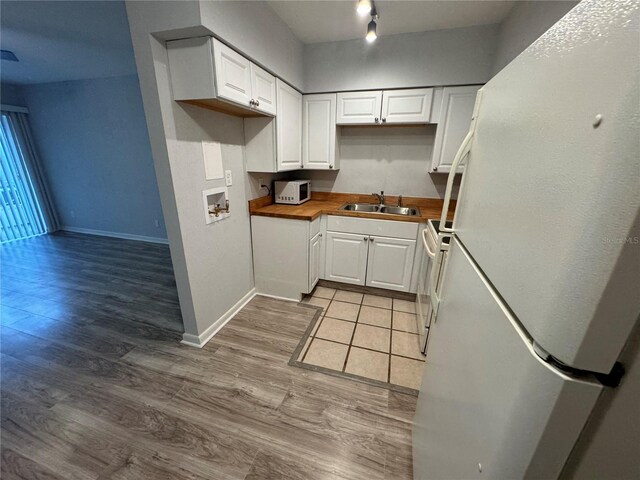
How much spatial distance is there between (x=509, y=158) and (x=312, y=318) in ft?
6.80

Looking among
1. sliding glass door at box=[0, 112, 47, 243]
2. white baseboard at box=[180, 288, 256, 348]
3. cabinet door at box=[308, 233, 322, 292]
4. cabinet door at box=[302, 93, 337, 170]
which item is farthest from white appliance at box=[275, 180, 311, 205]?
sliding glass door at box=[0, 112, 47, 243]

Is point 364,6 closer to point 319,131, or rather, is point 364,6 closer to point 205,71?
point 205,71

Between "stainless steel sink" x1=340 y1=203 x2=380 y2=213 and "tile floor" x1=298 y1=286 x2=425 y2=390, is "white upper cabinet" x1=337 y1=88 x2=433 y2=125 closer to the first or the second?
"stainless steel sink" x1=340 y1=203 x2=380 y2=213

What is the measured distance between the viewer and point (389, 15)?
2.05 m

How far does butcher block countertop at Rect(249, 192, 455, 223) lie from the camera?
94.3 inches

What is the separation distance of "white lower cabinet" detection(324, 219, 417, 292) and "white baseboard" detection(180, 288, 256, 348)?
1.00m

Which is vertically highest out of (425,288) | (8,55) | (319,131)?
(8,55)

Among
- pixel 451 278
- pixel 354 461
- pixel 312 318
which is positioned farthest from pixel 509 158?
pixel 312 318

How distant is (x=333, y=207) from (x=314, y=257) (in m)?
0.64

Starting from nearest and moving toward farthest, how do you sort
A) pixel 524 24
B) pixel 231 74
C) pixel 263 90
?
pixel 231 74 < pixel 524 24 < pixel 263 90

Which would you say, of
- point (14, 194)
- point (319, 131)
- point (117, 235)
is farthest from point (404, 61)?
point (14, 194)

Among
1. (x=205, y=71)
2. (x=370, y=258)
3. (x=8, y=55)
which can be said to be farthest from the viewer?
(x=8, y=55)

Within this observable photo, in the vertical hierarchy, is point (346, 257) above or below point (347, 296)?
above

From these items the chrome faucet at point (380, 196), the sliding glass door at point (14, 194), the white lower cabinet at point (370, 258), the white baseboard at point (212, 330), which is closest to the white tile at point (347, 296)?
the white lower cabinet at point (370, 258)
